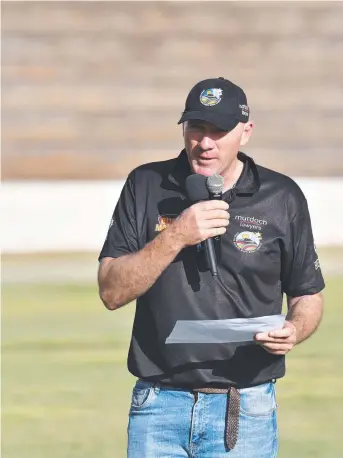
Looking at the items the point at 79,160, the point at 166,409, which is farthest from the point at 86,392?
the point at 79,160

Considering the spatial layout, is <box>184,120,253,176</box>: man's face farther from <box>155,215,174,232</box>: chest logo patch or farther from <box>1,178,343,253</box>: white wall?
<box>1,178,343,253</box>: white wall

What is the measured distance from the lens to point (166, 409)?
9.64 ft

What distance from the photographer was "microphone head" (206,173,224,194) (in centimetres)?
278

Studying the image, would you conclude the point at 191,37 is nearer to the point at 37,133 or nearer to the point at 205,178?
the point at 37,133

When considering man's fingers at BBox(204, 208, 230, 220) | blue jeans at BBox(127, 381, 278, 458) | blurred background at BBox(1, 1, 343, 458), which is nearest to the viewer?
man's fingers at BBox(204, 208, 230, 220)

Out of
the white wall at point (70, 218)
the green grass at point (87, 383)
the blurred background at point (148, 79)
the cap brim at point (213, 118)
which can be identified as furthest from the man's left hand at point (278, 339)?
the blurred background at point (148, 79)

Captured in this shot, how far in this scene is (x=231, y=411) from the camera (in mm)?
2916

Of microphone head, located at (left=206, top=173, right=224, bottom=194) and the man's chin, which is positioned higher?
the man's chin

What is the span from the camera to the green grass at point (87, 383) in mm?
5242

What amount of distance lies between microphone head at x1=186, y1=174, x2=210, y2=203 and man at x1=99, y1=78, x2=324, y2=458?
0.27 feet

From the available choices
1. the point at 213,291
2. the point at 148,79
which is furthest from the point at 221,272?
the point at 148,79

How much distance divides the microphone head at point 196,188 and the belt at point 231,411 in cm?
50

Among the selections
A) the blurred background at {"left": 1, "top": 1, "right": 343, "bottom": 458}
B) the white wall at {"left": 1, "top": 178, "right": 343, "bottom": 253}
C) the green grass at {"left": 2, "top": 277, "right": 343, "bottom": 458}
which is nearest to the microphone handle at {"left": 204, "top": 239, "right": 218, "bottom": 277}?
the green grass at {"left": 2, "top": 277, "right": 343, "bottom": 458}

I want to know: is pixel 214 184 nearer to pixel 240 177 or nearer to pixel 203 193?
pixel 203 193
